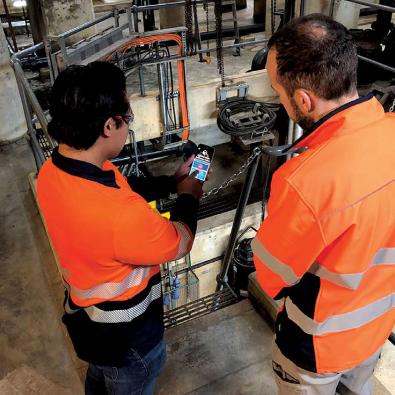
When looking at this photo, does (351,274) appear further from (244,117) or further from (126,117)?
(244,117)

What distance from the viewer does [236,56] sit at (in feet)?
22.1

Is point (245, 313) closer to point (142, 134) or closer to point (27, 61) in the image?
point (142, 134)

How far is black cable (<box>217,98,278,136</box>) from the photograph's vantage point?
17.8 ft

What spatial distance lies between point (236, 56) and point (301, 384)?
592 centimetres

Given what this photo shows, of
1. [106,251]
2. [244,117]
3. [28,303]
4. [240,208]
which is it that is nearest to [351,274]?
[106,251]

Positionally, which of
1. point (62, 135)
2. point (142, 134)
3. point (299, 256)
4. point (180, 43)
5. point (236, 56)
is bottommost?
point (142, 134)

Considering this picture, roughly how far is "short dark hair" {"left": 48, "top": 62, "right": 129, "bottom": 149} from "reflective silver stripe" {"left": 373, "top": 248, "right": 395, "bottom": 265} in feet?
2.85

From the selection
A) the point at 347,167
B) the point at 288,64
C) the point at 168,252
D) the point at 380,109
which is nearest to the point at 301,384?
the point at 168,252

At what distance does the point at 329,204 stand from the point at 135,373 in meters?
1.01

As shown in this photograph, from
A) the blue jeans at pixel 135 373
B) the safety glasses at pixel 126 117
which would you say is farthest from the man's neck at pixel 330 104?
the blue jeans at pixel 135 373

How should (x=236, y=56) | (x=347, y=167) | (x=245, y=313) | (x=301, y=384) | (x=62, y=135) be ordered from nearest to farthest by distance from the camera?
(x=347, y=167) → (x=62, y=135) → (x=301, y=384) → (x=245, y=313) → (x=236, y=56)

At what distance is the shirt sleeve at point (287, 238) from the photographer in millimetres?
1108

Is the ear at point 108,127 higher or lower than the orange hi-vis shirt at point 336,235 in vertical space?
higher

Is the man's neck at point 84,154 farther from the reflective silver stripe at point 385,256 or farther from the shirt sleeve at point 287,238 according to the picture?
the reflective silver stripe at point 385,256
